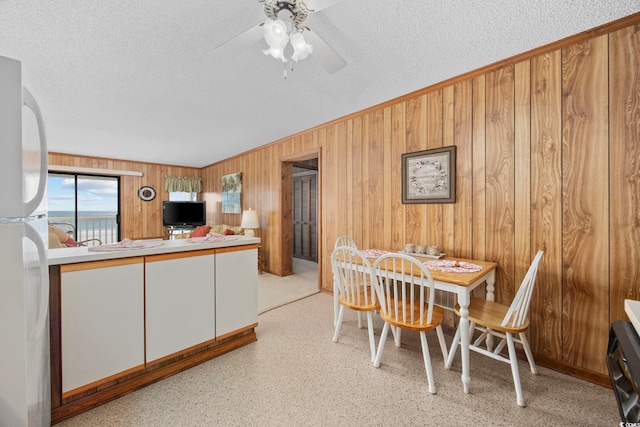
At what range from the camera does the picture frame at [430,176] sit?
242 cm

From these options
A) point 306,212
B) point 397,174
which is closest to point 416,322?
point 397,174

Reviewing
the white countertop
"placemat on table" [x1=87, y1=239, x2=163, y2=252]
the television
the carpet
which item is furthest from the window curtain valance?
"placemat on table" [x1=87, y1=239, x2=163, y2=252]

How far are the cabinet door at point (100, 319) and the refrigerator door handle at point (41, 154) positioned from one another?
655mm

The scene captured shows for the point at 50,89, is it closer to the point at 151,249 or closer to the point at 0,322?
the point at 151,249

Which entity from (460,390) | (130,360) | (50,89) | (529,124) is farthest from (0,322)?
(529,124)

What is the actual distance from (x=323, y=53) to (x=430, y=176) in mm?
1598

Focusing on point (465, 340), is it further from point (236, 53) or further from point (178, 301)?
point (236, 53)

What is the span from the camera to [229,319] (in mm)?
2107

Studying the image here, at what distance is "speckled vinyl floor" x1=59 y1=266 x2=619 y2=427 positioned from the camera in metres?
1.43

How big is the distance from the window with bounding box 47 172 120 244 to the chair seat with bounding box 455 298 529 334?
6.96 meters

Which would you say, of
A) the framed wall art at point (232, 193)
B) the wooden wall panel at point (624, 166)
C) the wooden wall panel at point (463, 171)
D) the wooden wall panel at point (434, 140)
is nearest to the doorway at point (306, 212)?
the framed wall art at point (232, 193)

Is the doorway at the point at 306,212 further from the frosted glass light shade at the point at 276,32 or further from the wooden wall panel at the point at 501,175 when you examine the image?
the frosted glass light shade at the point at 276,32

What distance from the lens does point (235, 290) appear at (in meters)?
2.14

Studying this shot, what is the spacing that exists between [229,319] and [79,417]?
0.95 meters
